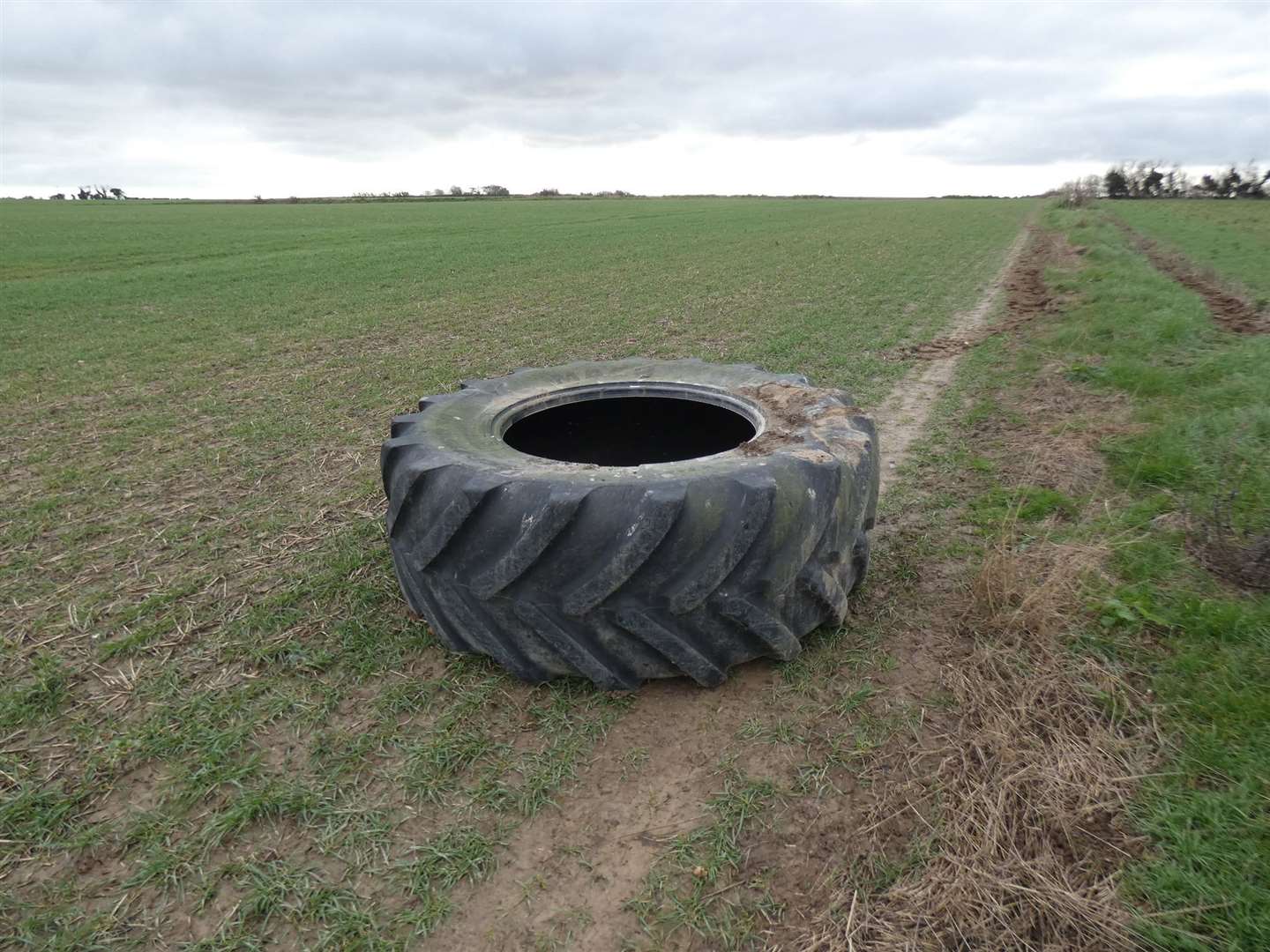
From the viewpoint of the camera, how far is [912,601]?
3354 millimetres

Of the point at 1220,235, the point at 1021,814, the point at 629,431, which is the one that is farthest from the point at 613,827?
the point at 1220,235

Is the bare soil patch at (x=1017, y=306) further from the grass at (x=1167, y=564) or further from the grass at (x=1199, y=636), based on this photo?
the grass at (x=1199, y=636)

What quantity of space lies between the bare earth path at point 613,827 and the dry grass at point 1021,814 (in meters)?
0.51

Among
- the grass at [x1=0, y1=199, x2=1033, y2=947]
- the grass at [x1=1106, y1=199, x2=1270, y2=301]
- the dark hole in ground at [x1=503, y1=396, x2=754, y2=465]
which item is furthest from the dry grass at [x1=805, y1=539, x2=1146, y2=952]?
the grass at [x1=1106, y1=199, x2=1270, y2=301]

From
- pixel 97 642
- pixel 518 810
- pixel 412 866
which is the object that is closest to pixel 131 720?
pixel 97 642

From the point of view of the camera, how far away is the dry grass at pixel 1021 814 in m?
1.88

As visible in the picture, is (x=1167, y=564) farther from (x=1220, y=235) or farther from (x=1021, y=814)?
(x=1220, y=235)

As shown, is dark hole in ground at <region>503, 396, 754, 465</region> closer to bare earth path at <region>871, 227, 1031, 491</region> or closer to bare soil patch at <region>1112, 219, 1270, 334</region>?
bare earth path at <region>871, 227, 1031, 491</region>

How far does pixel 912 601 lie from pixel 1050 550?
827 mm

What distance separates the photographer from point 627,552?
2.48 meters

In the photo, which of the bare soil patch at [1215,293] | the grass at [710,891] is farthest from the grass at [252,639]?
the bare soil patch at [1215,293]

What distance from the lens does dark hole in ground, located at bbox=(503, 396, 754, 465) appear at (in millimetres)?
3998

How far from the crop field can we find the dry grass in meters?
0.01

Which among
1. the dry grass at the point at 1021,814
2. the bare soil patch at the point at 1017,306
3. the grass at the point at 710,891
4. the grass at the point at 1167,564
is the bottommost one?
the grass at the point at 710,891
